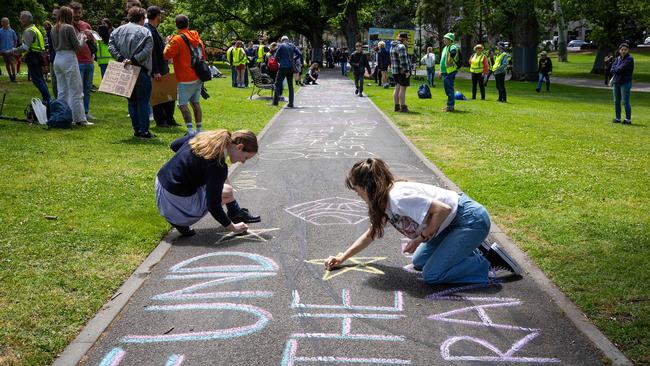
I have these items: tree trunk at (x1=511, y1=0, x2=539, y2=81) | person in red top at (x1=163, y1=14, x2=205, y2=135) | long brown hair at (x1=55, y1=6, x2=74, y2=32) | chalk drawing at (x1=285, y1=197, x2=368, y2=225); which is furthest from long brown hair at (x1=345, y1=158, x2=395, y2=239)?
tree trunk at (x1=511, y1=0, x2=539, y2=81)

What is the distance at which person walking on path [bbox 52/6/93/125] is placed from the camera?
1040cm

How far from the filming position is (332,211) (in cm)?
682

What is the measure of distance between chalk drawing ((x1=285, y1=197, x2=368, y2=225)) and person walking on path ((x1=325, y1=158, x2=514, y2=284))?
1433 mm

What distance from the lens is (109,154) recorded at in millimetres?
9297

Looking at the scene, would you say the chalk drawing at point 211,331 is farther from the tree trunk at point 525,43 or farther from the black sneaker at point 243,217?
the tree trunk at point 525,43

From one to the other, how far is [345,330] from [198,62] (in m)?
7.18

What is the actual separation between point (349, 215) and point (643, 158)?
6.12 m

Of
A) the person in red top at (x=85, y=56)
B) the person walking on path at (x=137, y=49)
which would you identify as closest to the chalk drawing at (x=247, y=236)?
the person walking on path at (x=137, y=49)

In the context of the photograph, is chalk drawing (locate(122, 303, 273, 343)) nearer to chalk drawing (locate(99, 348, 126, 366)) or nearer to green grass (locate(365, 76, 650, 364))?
chalk drawing (locate(99, 348, 126, 366))

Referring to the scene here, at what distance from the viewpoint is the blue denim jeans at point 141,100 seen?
401 inches

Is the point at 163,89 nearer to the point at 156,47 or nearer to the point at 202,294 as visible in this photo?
the point at 156,47

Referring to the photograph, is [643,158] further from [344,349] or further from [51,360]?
[51,360]

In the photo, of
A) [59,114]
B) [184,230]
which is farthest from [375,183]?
[59,114]

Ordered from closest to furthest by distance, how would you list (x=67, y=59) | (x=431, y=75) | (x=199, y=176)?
1. (x=199, y=176)
2. (x=67, y=59)
3. (x=431, y=75)
